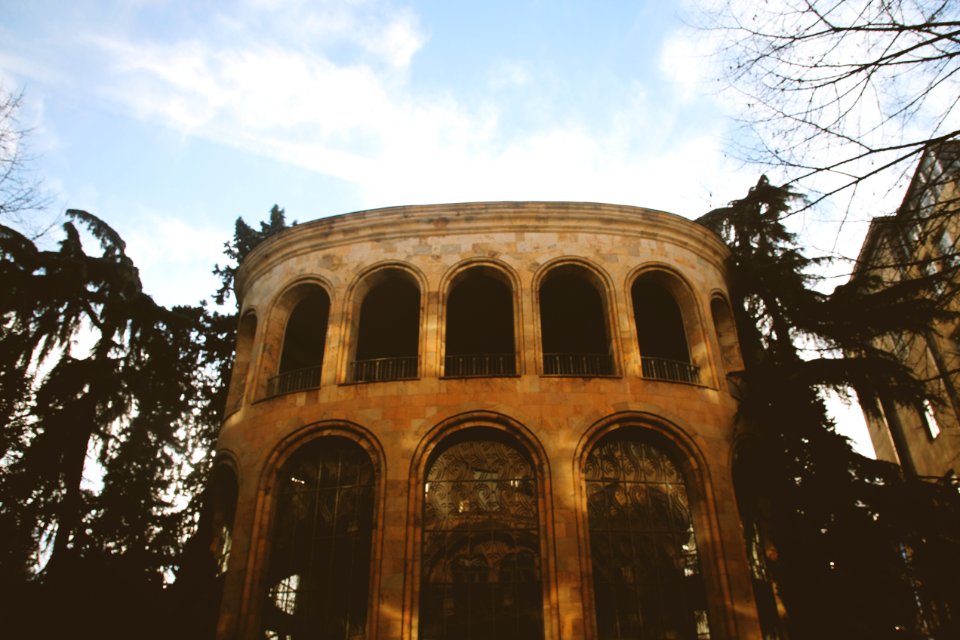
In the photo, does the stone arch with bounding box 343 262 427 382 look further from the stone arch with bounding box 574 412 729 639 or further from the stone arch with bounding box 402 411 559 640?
the stone arch with bounding box 574 412 729 639

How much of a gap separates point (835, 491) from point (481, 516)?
21.1 feet

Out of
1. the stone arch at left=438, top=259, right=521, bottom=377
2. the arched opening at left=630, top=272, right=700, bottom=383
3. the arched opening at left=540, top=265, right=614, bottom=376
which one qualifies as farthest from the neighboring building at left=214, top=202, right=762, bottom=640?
the arched opening at left=540, top=265, right=614, bottom=376

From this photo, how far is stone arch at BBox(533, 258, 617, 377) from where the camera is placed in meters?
14.5

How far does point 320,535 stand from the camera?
12352 millimetres

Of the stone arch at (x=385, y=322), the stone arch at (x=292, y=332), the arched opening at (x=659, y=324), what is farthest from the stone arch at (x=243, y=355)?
the arched opening at (x=659, y=324)

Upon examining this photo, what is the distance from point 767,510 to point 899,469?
2.54 m

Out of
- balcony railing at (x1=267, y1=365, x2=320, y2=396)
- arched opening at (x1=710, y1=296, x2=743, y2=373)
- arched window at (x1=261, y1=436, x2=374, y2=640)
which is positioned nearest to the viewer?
arched window at (x1=261, y1=436, x2=374, y2=640)

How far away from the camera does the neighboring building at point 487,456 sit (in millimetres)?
11453

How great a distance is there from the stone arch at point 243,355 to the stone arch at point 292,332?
2.17 ft

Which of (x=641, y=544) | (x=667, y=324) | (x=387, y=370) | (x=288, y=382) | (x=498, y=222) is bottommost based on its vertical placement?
(x=641, y=544)

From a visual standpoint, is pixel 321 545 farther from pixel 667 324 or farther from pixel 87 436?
pixel 667 324

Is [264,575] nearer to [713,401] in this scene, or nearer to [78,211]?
[713,401]

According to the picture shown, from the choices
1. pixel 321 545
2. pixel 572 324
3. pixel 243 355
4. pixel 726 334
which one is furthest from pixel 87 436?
pixel 726 334

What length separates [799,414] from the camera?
12.7 metres
